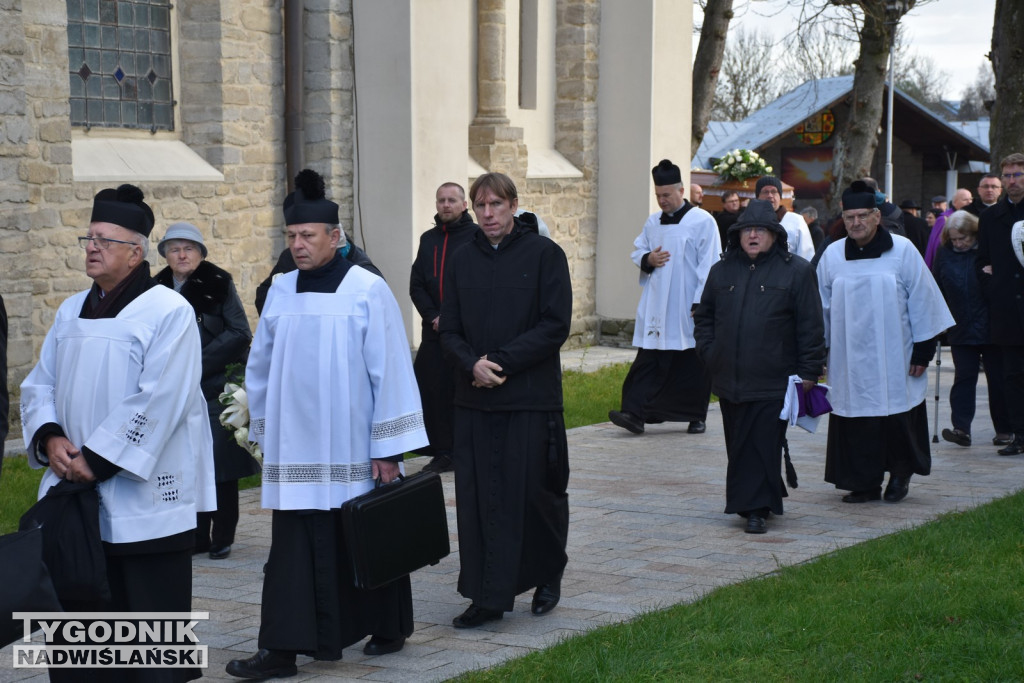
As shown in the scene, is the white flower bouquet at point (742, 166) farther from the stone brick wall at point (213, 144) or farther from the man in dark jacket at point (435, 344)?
the man in dark jacket at point (435, 344)

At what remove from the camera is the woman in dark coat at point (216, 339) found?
285 inches

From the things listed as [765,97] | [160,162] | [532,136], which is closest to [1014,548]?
[160,162]

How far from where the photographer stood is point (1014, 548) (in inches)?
281

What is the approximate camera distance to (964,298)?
11031 millimetres

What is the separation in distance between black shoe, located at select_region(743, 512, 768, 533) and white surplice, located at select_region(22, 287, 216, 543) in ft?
12.9

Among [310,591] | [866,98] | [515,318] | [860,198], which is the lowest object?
[310,591]

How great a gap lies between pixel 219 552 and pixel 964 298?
6.33 metres

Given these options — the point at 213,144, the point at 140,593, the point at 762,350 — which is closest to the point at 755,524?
the point at 762,350

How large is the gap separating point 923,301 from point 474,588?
3951 mm

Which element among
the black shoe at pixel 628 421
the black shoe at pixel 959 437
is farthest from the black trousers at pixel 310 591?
the black shoe at pixel 959 437

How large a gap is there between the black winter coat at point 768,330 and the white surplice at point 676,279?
11.4 feet

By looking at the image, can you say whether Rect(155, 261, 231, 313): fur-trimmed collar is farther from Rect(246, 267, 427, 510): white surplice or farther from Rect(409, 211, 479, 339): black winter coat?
Rect(409, 211, 479, 339): black winter coat

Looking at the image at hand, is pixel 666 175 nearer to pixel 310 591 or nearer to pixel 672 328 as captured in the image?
pixel 672 328

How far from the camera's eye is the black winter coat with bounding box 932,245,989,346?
10953mm
